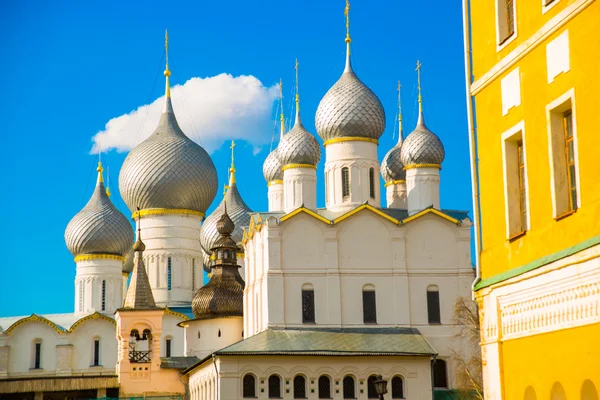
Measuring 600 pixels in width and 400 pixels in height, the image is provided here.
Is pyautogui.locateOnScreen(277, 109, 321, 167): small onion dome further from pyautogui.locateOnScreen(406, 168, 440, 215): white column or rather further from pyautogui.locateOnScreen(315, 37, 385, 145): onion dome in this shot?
pyautogui.locateOnScreen(406, 168, 440, 215): white column

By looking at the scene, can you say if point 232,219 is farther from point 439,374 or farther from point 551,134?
point 551,134

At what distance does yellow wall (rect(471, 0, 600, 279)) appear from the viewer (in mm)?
9609

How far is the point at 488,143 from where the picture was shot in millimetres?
11727

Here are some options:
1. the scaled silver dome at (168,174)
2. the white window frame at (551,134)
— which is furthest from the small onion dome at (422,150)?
the white window frame at (551,134)

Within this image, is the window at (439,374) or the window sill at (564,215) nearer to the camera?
the window sill at (564,215)

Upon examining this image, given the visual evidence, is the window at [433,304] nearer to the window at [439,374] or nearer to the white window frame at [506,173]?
the window at [439,374]

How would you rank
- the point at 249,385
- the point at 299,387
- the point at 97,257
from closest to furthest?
the point at 249,385
the point at 299,387
the point at 97,257

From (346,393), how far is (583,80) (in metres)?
22.3

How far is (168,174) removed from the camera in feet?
148

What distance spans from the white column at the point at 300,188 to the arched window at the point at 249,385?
599 centimetres

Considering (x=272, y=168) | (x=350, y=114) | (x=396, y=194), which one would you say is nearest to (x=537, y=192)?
(x=350, y=114)

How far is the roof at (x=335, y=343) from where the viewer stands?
3100cm

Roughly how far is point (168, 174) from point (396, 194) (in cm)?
1089

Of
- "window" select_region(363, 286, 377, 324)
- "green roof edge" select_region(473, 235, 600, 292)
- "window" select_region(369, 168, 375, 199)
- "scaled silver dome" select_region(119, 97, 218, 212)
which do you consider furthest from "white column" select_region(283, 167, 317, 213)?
"green roof edge" select_region(473, 235, 600, 292)
